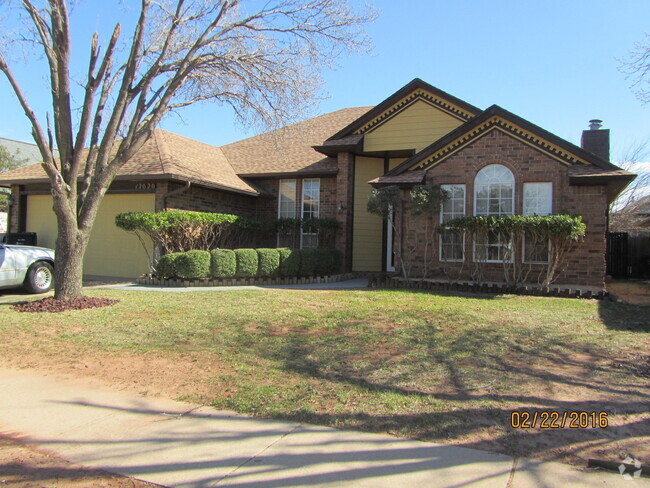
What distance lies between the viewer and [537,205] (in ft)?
39.3

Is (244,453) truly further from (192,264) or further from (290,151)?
(290,151)

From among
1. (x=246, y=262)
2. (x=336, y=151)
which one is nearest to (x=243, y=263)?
(x=246, y=262)

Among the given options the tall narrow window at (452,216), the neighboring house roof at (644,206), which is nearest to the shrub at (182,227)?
the tall narrow window at (452,216)

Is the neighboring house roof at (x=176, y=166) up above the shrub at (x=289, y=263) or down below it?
above

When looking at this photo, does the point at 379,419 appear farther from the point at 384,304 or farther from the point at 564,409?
the point at 384,304

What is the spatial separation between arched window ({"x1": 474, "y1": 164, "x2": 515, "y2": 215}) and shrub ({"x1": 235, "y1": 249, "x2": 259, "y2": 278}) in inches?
237

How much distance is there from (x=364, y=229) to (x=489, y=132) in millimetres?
5465

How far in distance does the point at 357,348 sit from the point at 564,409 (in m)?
2.60

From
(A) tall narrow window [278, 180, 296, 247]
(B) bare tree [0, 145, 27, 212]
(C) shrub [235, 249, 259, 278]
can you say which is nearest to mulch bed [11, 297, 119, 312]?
(C) shrub [235, 249, 259, 278]

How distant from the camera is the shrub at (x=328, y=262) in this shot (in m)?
14.3

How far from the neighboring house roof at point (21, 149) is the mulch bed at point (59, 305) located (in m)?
35.3

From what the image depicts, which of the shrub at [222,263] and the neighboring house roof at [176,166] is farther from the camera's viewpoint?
the neighboring house roof at [176,166]

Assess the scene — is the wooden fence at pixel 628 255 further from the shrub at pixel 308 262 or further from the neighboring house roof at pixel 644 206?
the shrub at pixel 308 262

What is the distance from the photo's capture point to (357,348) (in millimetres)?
6129
